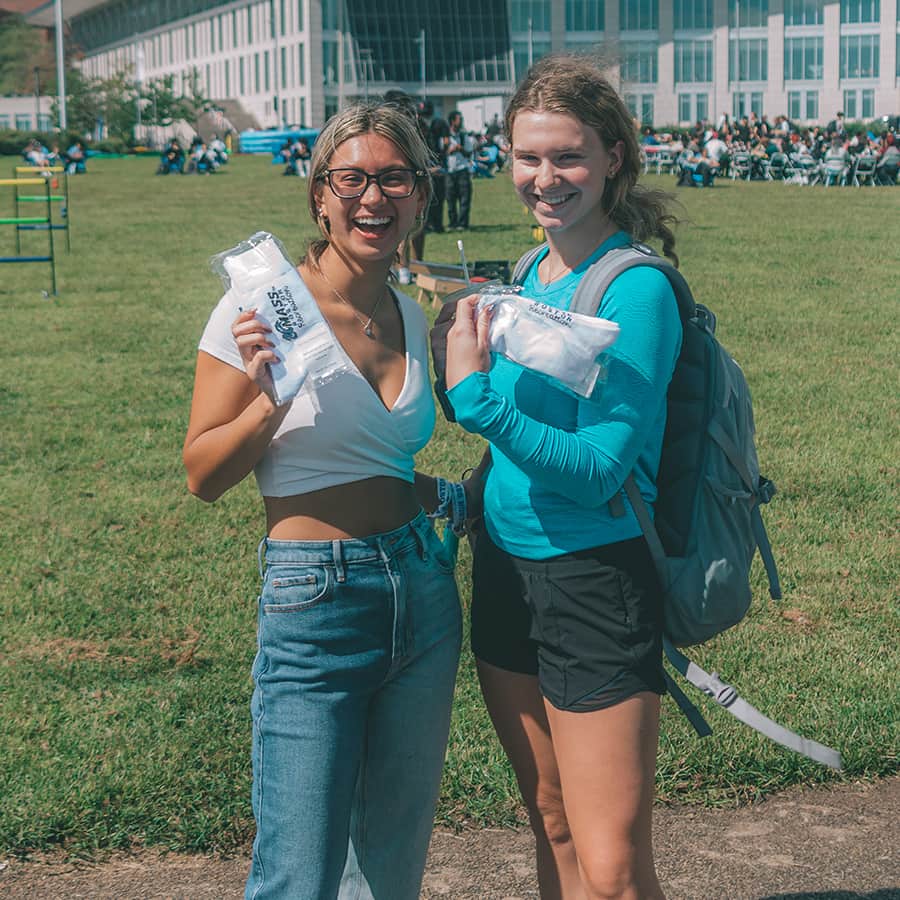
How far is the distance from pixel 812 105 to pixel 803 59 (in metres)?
3.43

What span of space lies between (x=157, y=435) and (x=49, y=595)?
310 centimetres

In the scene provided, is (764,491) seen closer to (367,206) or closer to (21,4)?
(367,206)

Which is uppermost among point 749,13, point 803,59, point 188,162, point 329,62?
point 749,13

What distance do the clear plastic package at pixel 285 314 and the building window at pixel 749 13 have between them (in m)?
106

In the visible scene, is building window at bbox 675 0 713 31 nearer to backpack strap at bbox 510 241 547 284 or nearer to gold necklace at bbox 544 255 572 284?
backpack strap at bbox 510 241 547 284

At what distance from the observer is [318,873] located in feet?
8.25

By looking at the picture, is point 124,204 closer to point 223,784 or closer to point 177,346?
point 177,346

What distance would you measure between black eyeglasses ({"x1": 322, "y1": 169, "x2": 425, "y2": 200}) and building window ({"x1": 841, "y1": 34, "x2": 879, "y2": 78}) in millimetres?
101062

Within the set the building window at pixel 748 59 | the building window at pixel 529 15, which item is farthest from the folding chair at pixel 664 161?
the building window at pixel 529 15

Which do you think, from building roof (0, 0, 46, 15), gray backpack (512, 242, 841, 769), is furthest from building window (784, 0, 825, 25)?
gray backpack (512, 242, 841, 769)

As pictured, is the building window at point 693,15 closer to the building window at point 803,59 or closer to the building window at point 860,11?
the building window at point 803,59

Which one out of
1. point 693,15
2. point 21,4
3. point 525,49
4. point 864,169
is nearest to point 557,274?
point 864,169

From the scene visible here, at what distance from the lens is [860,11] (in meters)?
96.1

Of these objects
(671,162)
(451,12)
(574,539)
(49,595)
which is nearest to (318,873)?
(574,539)
